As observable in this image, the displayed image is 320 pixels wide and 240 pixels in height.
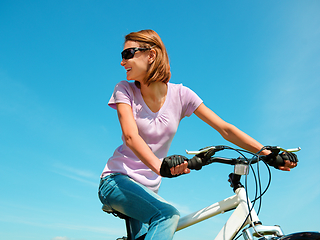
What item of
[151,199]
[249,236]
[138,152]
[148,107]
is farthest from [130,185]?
[249,236]

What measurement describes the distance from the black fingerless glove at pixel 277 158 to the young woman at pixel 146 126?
468 millimetres

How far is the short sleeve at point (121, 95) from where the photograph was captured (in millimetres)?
2902

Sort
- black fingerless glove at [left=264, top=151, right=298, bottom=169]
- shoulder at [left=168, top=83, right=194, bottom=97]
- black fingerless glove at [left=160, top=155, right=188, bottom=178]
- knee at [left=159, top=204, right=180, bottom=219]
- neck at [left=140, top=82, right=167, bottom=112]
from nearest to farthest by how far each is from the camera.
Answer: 1. black fingerless glove at [left=160, top=155, right=188, bottom=178]
2. black fingerless glove at [left=264, top=151, right=298, bottom=169]
3. knee at [left=159, top=204, right=180, bottom=219]
4. neck at [left=140, top=82, right=167, bottom=112]
5. shoulder at [left=168, top=83, right=194, bottom=97]

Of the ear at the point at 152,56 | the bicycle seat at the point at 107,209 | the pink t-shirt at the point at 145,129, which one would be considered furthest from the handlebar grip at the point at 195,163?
the ear at the point at 152,56

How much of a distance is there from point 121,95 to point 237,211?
1.59 meters

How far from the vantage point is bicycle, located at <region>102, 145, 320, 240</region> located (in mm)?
2160

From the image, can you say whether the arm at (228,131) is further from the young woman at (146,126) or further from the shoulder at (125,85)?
the shoulder at (125,85)

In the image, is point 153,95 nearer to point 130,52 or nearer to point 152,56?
point 152,56

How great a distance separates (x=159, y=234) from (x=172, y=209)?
0.26 metres

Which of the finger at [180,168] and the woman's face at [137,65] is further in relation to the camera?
the woman's face at [137,65]

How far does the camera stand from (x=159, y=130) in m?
2.99

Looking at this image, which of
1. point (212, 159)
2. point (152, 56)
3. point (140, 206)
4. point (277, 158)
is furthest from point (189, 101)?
point (140, 206)

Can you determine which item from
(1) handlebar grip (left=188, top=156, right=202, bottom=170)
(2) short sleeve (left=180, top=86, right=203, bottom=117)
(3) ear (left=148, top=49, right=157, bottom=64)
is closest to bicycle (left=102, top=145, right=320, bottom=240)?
(1) handlebar grip (left=188, top=156, right=202, bottom=170)

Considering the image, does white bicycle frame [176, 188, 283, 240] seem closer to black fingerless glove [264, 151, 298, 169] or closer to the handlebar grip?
black fingerless glove [264, 151, 298, 169]
